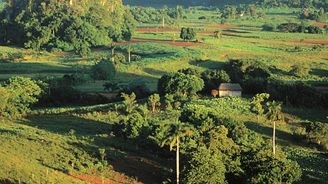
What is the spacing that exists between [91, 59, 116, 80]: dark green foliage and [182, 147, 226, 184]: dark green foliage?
133 ft

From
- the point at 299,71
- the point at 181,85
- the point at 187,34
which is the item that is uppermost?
the point at 187,34

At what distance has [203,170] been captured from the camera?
37.1 meters

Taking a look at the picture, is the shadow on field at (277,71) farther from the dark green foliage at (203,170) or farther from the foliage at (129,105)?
the dark green foliage at (203,170)

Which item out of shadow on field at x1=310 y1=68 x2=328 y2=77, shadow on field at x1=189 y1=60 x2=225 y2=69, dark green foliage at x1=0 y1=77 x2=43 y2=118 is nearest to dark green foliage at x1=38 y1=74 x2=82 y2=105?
dark green foliage at x1=0 y1=77 x2=43 y2=118

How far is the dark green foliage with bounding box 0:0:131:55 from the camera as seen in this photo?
111375 millimetres

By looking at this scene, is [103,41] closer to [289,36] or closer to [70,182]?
[289,36]

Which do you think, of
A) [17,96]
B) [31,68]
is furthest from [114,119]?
[31,68]

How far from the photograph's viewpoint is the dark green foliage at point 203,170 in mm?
36906

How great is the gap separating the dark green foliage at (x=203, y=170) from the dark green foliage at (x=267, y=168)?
2111mm

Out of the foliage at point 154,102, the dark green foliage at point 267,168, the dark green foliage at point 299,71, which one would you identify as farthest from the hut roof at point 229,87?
the dark green foliage at point 267,168

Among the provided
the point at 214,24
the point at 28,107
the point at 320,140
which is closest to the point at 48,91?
the point at 28,107

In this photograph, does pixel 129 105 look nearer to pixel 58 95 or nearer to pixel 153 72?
pixel 58 95

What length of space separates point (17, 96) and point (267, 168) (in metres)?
29.4

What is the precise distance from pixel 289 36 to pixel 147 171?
277 feet
